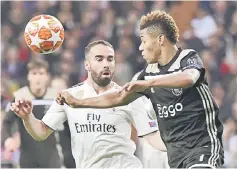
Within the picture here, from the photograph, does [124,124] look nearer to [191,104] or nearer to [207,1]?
[191,104]

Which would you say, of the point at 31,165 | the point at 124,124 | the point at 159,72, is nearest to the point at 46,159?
the point at 31,165

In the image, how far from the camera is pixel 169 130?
275 inches

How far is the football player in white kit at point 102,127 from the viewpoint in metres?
8.08

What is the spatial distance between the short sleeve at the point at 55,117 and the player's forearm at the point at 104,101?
5.13 ft

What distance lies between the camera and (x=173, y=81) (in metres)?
6.31

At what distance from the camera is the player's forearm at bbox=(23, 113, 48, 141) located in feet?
26.2

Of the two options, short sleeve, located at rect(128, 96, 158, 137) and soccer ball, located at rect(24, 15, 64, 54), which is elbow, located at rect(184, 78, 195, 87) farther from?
soccer ball, located at rect(24, 15, 64, 54)

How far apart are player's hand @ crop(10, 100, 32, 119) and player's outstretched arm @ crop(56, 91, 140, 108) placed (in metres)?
0.77

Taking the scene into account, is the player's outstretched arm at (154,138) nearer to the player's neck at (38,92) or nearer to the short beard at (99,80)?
the short beard at (99,80)

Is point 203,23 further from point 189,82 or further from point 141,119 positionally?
point 189,82

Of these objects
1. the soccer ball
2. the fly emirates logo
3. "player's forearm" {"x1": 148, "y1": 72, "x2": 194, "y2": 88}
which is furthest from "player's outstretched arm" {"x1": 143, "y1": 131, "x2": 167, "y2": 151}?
"player's forearm" {"x1": 148, "y1": 72, "x2": 194, "y2": 88}

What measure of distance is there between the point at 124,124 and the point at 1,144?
468cm

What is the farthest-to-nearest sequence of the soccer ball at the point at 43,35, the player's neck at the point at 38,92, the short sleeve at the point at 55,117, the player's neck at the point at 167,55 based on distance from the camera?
the player's neck at the point at 38,92, the short sleeve at the point at 55,117, the soccer ball at the point at 43,35, the player's neck at the point at 167,55

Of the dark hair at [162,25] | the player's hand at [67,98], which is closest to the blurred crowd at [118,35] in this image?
the dark hair at [162,25]
